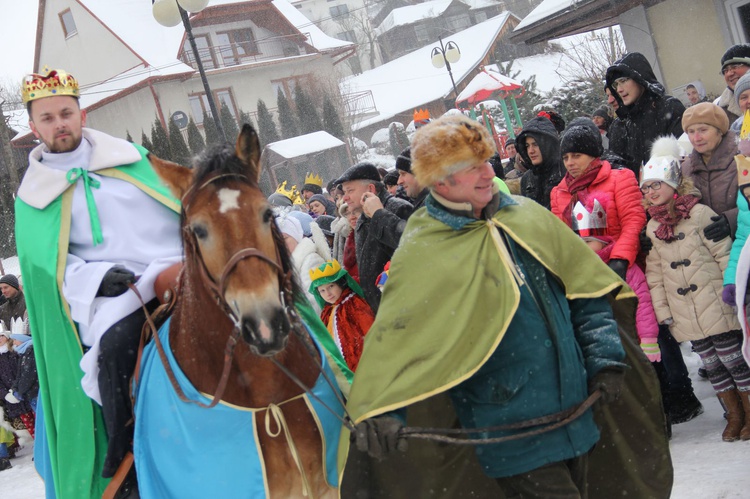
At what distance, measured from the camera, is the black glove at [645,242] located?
17.8ft

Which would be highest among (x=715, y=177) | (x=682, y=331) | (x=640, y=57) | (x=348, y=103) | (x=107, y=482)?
(x=348, y=103)

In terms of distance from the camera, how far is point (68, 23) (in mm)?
37562

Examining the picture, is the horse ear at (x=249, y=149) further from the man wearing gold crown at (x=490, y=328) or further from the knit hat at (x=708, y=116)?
the knit hat at (x=708, y=116)

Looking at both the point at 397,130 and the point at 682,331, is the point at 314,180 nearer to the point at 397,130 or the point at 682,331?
the point at 682,331

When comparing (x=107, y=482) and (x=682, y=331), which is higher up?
(x=107, y=482)

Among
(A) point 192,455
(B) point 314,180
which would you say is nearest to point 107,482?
(A) point 192,455

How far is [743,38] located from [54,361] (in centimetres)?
1074

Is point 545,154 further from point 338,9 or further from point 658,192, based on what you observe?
point 338,9

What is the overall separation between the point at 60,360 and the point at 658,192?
3.92 meters

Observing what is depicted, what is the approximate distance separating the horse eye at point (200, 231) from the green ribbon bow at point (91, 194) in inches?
44.8

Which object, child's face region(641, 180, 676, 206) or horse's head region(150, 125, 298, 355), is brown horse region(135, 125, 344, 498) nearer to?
horse's head region(150, 125, 298, 355)

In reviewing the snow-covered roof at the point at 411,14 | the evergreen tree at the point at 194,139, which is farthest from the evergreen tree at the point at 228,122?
the snow-covered roof at the point at 411,14

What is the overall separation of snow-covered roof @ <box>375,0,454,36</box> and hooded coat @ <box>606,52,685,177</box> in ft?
222

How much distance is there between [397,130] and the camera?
38594mm
